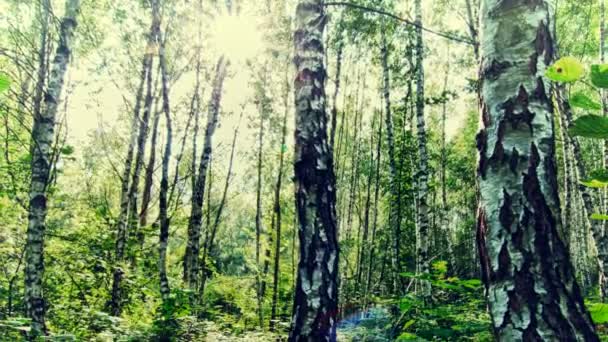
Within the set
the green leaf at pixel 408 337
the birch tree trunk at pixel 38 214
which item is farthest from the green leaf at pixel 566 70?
the birch tree trunk at pixel 38 214

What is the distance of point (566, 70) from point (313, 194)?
9.58 ft

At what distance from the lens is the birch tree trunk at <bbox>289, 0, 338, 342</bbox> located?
149 inches

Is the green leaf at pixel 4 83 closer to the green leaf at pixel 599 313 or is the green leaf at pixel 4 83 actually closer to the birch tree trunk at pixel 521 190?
the birch tree trunk at pixel 521 190

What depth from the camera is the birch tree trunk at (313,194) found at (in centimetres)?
378

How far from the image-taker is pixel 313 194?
3.97 m

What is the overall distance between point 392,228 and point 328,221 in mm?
12379

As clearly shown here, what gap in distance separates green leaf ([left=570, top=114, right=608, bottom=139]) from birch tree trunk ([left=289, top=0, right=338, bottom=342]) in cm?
292

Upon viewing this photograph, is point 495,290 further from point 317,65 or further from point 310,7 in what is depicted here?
point 310,7

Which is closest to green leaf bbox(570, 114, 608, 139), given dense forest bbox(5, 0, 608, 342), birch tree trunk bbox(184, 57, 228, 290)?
dense forest bbox(5, 0, 608, 342)

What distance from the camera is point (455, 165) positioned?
88.6 feet

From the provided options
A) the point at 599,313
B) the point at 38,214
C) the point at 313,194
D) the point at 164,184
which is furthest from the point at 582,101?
the point at 164,184

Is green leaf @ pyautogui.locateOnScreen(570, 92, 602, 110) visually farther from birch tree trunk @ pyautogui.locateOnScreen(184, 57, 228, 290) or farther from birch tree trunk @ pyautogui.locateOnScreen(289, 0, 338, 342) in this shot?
birch tree trunk @ pyautogui.locateOnScreen(184, 57, 228, 290)

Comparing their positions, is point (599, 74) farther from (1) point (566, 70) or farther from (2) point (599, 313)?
(2) point (599, 313)

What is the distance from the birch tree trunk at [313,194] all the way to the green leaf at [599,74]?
293 cm
